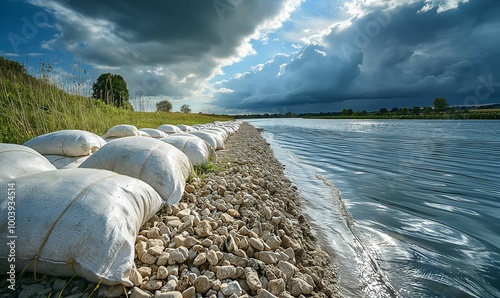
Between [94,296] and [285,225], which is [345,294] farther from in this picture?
→ [94,296]

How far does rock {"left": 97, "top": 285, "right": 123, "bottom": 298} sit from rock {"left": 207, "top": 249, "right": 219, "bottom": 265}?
717mm

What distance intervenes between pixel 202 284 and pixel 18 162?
8.10ft

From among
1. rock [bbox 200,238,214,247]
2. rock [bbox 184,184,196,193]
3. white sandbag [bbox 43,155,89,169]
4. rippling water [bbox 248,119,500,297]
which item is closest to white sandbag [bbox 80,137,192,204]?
rock [bbox 184,184,196,193]

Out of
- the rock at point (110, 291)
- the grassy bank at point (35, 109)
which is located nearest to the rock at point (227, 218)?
the rock at point (110, 291)

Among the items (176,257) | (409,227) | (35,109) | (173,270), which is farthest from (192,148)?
(409,227)

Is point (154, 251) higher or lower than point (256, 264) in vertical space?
higher

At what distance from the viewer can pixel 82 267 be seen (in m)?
1.63

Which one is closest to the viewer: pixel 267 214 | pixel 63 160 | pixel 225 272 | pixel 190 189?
pixel 225 272

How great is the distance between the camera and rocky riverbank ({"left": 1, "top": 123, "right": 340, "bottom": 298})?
5.86 feet

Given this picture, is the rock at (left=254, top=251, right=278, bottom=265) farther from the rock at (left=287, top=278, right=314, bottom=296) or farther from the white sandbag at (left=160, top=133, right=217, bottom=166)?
the white sandbag at (left=160, top=133, right=217, bottom=166)

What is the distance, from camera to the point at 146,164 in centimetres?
325

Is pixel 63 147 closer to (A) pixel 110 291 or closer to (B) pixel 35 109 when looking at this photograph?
(B) pixel 35 109

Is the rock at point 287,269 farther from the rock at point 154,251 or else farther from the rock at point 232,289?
the rock at point 154,251

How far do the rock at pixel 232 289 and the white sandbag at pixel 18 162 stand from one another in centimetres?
238
